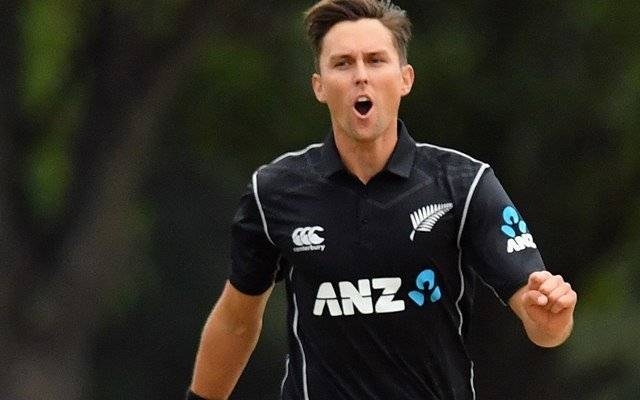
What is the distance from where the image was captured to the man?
7.12 meters

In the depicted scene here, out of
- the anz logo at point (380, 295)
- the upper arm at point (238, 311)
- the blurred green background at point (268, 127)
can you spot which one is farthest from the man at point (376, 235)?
the blurred green background at point (268, 127)

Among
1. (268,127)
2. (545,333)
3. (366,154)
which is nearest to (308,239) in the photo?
(366,154)

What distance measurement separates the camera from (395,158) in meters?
7.27

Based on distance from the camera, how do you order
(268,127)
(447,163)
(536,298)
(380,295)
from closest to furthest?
1. (536,298)
2. (380,295)
3. (447,163)
4. (268,127)

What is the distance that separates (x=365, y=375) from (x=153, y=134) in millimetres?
11935

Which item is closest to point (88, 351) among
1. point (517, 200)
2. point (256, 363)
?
point (517, 200)

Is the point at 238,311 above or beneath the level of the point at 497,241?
beneath

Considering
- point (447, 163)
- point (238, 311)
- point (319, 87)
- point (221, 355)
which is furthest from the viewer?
point (221, 355)

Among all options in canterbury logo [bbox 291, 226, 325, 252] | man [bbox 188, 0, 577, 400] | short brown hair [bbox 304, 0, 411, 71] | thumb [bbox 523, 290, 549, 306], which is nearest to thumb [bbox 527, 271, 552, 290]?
thumb [bbox 523, 290, 549, 306]

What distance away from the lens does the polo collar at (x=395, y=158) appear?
7.25m

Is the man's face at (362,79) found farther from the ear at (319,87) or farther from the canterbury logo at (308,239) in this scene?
the canterbury logo at (308,239)

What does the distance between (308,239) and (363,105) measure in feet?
1.62

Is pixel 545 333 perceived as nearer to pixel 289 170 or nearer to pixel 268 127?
pixel 289 170

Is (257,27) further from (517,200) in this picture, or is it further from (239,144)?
(517,200)
